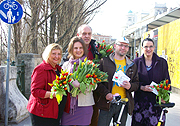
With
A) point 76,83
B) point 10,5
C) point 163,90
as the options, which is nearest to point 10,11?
point 10,5

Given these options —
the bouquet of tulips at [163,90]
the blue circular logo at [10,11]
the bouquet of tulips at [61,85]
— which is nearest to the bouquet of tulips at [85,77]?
the bouquet of tulips at [61,85]

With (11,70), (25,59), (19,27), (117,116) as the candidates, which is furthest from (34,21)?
(117,116)

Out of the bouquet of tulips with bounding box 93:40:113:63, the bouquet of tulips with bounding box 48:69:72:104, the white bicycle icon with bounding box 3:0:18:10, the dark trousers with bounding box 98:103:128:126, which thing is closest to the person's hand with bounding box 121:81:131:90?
the dark trousers with bounding box 98:103:128:126

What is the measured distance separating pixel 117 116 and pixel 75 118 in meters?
0.90

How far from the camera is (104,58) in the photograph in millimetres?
3348

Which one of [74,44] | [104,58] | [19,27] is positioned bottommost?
[104,58]

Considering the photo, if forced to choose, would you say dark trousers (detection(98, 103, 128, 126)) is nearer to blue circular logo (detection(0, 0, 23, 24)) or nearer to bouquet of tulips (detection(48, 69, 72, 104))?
bouquet of tulips (detection(48, 69, 72, 104))

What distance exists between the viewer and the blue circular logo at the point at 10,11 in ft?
14.5

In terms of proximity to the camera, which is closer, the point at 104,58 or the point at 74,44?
the point at 74,44

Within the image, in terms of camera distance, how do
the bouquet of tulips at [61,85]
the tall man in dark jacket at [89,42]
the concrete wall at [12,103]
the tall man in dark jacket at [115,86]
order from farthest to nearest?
the concrete wall at [12,103], the tall man in dark jacket at [89,42], the tall man in dark jacket at [115,86], the bouquet of tulips at [61,85]

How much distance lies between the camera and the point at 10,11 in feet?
14.8

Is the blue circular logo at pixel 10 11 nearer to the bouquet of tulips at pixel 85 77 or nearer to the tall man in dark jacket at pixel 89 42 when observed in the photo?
the tall man in dark jacket at pixel 89 42

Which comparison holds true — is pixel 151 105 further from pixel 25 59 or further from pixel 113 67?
pixel 25 59

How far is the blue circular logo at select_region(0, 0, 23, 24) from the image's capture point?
4.43m
